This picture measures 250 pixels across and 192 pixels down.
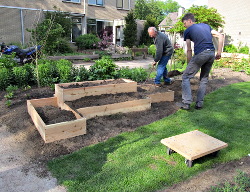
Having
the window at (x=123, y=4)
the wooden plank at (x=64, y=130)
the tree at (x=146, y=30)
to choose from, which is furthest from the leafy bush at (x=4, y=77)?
the window at (x=123, y=4)

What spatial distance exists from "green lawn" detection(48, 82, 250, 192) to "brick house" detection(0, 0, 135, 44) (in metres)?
11.6

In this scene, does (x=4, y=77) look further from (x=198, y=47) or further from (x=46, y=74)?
(x=198, y=47)

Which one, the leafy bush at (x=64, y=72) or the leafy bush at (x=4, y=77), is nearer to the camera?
the leafy bush at (x=4, y=77)

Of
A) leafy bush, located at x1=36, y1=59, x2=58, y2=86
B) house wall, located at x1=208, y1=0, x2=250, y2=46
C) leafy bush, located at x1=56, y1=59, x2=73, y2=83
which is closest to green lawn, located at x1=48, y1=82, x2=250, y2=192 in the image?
leafy bush, located at x1=56, y1=59, x2=73, y2=83

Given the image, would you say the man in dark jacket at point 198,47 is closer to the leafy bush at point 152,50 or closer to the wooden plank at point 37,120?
the wooden plank at point 37,120

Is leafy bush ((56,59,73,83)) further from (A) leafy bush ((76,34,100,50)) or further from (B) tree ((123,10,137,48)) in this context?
(B) tree ((123,10,137,48))

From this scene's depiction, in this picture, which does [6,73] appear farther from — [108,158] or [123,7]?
[123,7]

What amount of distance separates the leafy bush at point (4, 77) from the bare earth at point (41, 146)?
12.5 inches

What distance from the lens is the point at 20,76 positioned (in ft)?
20.7

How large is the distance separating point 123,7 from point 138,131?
23019 mm

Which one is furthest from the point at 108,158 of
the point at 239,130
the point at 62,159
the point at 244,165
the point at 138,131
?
the point at 239,130

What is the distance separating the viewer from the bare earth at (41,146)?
2.81 metres

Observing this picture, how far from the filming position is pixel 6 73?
6.16 meters

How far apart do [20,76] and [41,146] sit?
10.9 ft
